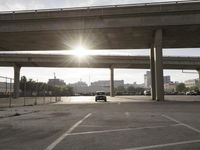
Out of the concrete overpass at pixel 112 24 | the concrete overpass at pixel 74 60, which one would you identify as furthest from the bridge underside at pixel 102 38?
the concrete overpass at pixel 74 60

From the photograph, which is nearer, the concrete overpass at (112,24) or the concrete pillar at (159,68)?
the concrete overpass at (112,24)

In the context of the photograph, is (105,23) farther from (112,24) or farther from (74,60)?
(74,60)

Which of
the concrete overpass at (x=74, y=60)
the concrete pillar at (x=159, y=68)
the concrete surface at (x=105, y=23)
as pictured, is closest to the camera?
the concrete surface at (x=105, y=23)

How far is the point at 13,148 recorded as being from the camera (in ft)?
24.0

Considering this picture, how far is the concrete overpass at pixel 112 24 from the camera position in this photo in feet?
119

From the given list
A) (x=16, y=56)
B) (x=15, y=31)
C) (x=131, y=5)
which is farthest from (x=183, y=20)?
(x=16, y=56)

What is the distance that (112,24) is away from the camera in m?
37.7

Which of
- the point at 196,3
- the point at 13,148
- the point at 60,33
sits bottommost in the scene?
the point at 13,148

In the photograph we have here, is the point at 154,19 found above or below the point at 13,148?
above

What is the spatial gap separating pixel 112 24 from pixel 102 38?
6859 mm

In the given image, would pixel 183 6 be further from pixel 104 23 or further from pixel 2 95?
pixel 2 95

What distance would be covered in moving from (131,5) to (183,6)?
21.8 feet

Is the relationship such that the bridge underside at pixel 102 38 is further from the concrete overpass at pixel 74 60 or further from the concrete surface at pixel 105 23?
the concrete overpass at pixel 74 60

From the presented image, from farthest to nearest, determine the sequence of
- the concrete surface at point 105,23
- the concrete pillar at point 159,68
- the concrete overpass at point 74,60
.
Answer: the concrete overpass at point 74,60 → the concrete pillar at point 159,68 → the concrete surface at point 105,23
